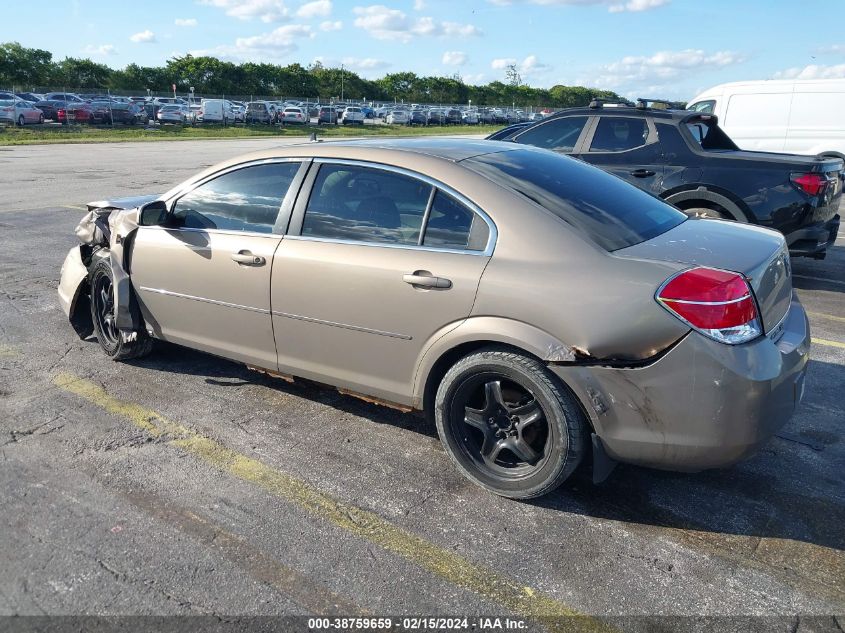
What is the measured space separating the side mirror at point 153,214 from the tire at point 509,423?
2.23m

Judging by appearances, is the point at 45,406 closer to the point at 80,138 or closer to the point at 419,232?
the point at 419,232

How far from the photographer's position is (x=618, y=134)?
784cm

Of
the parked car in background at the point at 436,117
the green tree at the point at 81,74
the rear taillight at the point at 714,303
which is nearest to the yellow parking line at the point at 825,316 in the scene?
the rear taillight at the point at 714,303

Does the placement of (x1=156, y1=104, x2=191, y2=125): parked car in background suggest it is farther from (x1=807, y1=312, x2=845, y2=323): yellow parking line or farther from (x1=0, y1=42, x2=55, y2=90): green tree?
(x1=807, y1=312, x2=845, y2=323): yellow parking line

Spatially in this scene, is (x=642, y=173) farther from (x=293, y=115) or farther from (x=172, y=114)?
(x=293, y=115)

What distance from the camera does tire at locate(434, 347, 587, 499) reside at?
299 centimetres

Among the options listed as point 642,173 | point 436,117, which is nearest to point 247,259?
point 642,173

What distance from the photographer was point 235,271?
156 inches

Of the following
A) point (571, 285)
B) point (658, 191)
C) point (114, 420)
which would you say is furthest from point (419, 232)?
point (658, 191)

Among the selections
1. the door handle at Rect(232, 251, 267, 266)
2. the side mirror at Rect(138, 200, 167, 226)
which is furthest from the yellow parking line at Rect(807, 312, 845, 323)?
the side mirror at Rect(138, 200, 167, 226)

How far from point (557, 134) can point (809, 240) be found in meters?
3.06

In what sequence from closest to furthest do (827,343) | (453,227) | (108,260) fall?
(453,227) → (108,260) → (827,343)

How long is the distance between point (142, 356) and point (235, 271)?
1.46 metres

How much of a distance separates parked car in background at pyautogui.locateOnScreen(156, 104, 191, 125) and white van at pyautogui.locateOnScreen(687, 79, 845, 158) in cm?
3732
